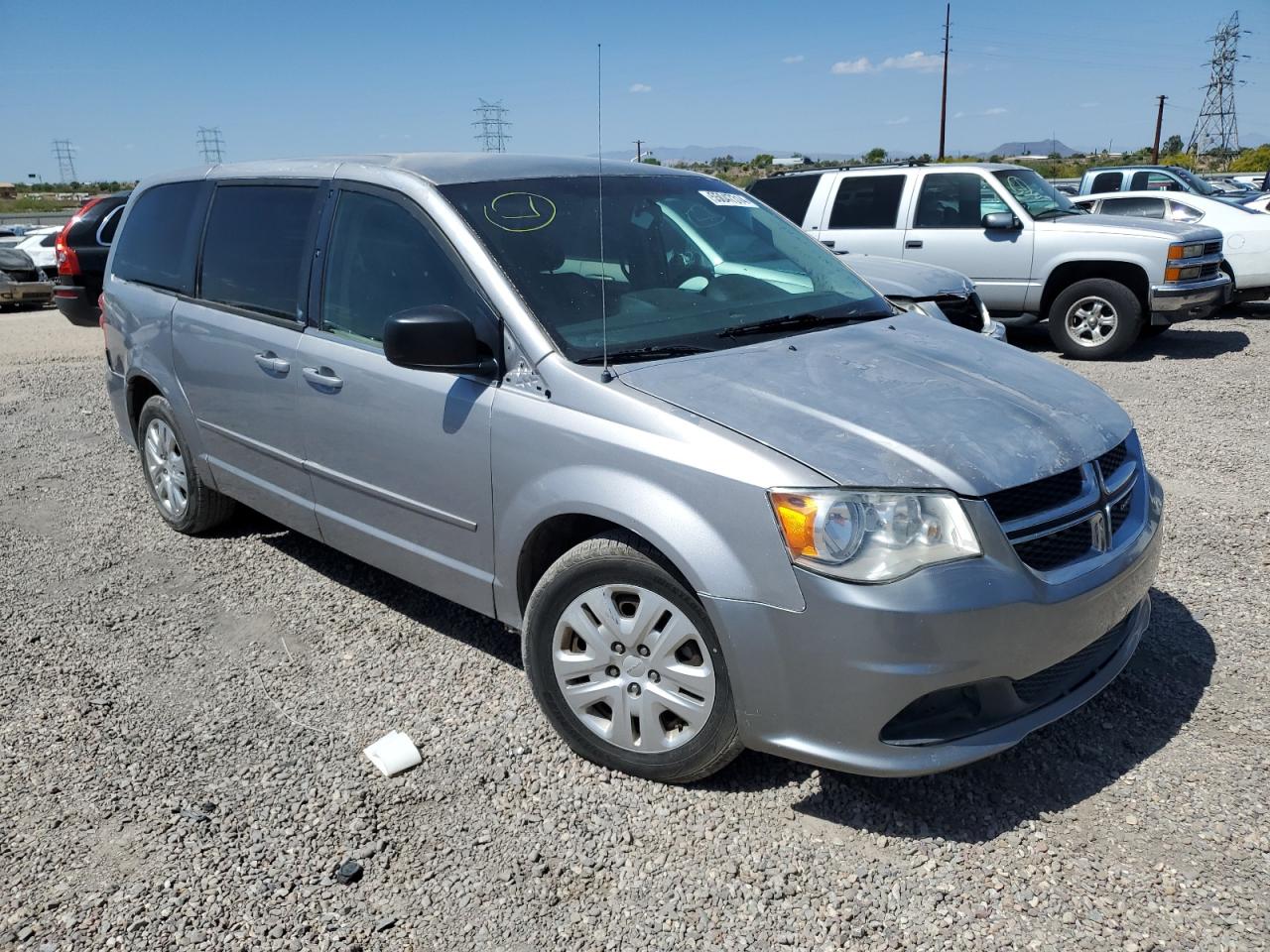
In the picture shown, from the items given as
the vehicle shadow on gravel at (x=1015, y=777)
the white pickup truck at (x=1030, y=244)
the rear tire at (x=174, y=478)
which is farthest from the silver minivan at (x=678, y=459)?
the white pickup truck at (x=1030, y=244)

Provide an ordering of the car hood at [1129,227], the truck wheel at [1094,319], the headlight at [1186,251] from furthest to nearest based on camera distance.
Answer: the truck wheel at [1094,319] < the car hood at [1129,227] < the headlight at [1186,251]

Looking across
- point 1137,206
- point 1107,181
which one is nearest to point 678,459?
point 1137,206

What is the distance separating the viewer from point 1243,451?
256 inches

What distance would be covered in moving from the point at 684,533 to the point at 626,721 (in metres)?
0.69

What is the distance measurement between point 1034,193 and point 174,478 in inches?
352

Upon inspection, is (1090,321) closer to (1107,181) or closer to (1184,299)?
(1184,299)

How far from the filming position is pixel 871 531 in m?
2.60

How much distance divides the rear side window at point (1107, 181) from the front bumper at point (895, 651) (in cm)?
1702

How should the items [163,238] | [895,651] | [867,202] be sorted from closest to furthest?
1. [895,651]
2. [163,238]
3. [867,202]

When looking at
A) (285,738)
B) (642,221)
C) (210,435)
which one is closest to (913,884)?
(285,738)

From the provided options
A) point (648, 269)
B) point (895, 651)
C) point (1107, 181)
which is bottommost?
point (895, 651)

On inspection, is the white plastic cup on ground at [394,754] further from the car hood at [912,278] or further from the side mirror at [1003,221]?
the side mirror at [1003,221]

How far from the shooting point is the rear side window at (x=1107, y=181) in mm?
17625

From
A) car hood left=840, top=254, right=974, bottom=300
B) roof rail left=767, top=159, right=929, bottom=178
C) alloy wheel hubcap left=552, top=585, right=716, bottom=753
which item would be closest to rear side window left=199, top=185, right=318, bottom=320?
alloy wheel hubcap left=552, top=585, right=716, bottom=753
